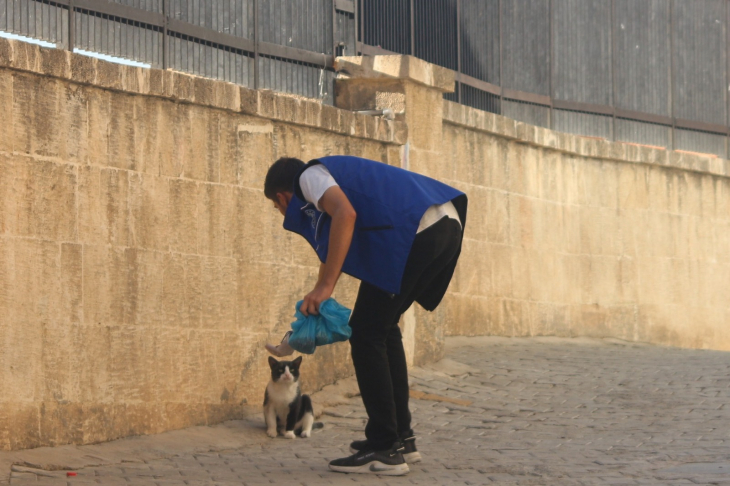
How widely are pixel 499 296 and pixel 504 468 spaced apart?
604cm

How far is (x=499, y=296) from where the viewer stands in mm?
11617

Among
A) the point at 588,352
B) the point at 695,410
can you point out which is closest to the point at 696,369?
the point at 588,352

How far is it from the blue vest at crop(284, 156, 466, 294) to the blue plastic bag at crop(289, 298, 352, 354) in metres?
0.20

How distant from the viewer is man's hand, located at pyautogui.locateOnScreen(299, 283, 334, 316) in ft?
16.9

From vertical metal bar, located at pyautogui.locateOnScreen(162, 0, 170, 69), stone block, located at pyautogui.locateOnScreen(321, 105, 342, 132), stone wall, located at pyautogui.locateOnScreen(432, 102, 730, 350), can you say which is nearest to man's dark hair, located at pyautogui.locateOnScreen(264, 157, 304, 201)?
vertical metal bar, located at pyautogui.locateOnScreen(162, 0, 170, 69)

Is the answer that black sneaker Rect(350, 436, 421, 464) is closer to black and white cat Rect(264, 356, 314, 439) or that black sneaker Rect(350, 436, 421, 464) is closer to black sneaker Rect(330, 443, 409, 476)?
black sneaker Rect(330, 443, 409, 476)

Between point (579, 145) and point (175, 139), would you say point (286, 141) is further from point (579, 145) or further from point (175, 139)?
point (579, 145)

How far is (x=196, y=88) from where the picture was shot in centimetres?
739

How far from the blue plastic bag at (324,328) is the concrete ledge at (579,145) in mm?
5964

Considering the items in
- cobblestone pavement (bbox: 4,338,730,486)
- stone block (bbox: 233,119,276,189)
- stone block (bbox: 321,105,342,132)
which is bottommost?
cobblestone pavement (bbox: 4,338,730,486)

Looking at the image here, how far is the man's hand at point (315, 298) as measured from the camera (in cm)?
515

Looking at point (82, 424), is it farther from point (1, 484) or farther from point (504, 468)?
point (504, 468)

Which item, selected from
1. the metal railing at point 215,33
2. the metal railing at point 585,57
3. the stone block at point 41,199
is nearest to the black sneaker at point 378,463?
the stone block at point 41,199

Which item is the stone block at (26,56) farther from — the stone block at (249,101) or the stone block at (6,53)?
the stone block at (249,101)
